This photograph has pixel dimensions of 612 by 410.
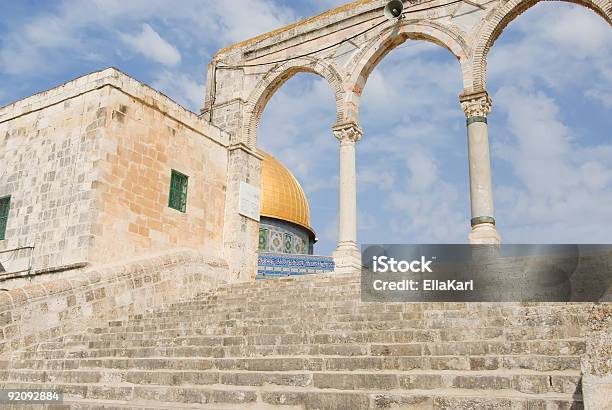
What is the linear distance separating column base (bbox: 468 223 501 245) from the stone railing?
→ 631 centimetres

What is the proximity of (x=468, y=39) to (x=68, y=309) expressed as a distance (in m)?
10.6

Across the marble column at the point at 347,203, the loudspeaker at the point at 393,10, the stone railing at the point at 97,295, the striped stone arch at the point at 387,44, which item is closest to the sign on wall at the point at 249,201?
the stone railing at the point at 97,295

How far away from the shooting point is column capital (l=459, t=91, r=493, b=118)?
39.5 ft

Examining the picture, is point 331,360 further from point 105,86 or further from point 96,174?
point 105,86

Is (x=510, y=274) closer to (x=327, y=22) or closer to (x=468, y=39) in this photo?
(x=468, y=39)

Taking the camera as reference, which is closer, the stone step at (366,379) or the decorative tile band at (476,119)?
the stone step at (366,379)

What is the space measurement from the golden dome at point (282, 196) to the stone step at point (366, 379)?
21201 mm

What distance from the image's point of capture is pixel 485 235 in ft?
36.6

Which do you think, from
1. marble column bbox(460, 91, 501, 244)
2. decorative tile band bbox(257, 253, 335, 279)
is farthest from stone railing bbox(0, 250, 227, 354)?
decorative tile band bbox(257, 253, 335, 279)

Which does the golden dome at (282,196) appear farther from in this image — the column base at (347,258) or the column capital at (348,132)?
the column base at (347,258)

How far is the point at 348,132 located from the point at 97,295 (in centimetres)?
750

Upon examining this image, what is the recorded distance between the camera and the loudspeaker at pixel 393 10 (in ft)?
44.8

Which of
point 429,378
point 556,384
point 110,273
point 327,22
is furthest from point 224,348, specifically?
point 327,22

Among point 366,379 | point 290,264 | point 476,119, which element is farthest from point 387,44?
point 290,264
